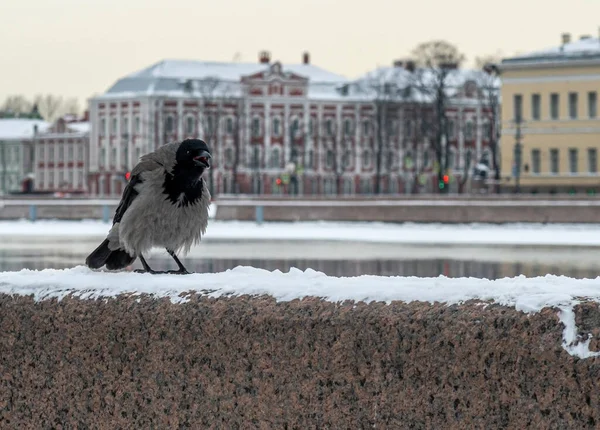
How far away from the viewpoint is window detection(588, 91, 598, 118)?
84.9 m

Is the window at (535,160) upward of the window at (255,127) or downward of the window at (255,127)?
downward

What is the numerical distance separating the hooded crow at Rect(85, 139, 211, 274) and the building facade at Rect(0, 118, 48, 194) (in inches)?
5605

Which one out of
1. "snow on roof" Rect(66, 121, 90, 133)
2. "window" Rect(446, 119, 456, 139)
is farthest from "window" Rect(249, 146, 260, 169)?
"snow on roof" Rect(66, 121, 90, 133)

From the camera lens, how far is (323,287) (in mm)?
5211

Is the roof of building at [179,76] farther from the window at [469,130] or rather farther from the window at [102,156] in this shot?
the window at [469,130]

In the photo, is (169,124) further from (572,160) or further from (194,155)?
(194,155)

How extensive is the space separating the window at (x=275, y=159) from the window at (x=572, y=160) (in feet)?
136

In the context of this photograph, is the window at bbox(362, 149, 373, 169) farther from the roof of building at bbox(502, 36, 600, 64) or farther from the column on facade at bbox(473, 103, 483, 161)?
the roof of building at bbox(502, 36, 600, 64)

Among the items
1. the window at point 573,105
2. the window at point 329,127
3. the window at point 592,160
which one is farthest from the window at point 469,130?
the window at point 573,105

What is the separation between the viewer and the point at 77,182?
5399 inches

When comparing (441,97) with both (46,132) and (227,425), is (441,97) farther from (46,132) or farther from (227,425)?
(227,425)

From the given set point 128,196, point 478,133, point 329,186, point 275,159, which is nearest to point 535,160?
point 329,186

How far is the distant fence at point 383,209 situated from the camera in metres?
45.9

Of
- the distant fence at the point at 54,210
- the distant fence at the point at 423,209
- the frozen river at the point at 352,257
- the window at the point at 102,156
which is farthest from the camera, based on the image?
the window at the point at 102,156
